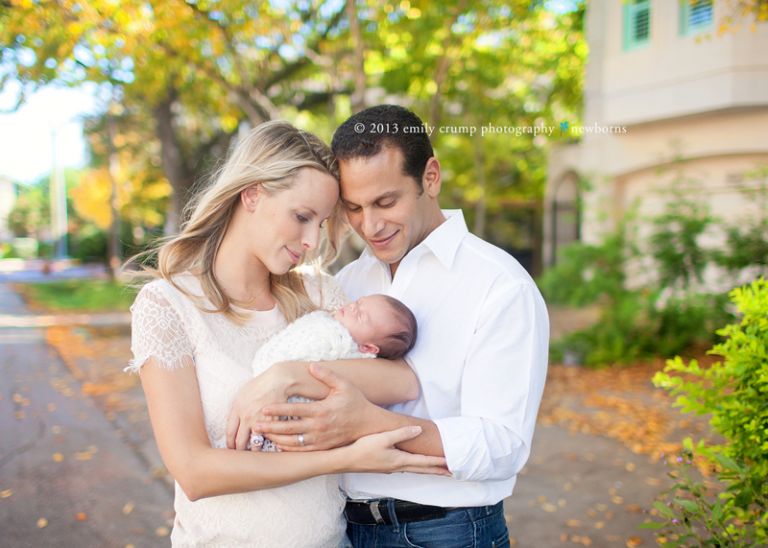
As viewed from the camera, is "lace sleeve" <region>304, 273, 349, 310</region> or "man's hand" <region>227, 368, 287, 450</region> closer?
"man's hand" <region>227, 368, 287, 450</region>

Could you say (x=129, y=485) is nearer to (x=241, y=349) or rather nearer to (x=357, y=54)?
(x=241, y=349)

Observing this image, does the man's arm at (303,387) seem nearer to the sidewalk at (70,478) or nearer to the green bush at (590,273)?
the sidewalk at (70,478)

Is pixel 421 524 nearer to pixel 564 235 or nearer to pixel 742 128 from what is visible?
pixel 742 128

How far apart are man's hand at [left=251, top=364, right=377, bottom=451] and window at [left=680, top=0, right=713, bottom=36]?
1165cm

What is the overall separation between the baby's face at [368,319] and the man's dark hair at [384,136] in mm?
505

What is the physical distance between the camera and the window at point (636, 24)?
40.7 ft

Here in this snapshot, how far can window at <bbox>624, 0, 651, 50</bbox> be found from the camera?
12398 millimetres

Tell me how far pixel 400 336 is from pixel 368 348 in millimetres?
129

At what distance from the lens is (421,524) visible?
7.06 ft

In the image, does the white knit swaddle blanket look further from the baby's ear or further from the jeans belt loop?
the jeans belt loop

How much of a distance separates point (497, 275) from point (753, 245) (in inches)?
316

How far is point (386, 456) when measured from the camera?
1.88 m

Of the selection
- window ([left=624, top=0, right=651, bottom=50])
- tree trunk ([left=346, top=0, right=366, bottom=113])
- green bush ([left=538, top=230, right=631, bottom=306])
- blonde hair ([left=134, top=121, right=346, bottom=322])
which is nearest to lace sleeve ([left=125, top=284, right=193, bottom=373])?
blonde hair ([left=134, top=121, right=346, bottom=322])

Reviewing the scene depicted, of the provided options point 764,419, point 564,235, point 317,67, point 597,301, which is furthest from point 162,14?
point 564,235
